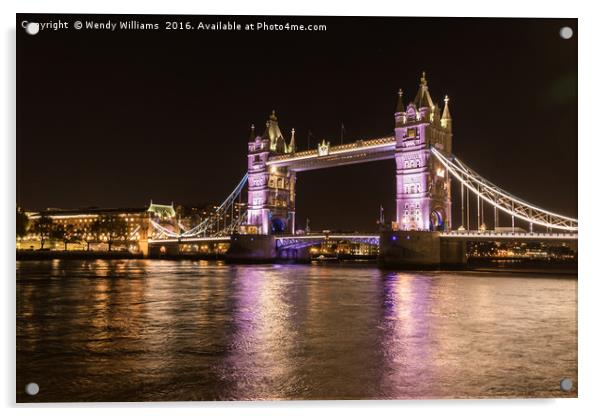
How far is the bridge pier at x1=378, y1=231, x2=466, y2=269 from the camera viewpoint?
35.8 meters

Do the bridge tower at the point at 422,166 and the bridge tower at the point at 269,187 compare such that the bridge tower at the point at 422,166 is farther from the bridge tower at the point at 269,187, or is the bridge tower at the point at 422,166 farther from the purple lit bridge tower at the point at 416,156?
the bridge tower at the point at 269,187

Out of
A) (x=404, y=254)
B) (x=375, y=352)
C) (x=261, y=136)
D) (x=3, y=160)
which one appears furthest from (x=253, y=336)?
(x=261, y=136)

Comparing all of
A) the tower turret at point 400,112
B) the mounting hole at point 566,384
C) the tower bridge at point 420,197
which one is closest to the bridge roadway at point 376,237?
the tower bridge at point 420,197

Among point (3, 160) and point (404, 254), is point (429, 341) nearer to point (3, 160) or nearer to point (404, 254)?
point (3, 160)

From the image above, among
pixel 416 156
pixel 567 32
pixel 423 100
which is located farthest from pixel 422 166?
pixel 567 32

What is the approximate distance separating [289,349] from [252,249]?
135ft

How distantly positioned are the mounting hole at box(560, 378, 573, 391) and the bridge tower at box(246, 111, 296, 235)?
45178 mm

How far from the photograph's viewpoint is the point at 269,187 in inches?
2080

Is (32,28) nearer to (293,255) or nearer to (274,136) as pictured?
(274,136)

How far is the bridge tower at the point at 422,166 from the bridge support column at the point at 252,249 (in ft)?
44.5

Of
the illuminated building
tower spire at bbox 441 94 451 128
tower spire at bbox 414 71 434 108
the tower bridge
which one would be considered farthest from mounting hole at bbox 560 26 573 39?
the illuminated building

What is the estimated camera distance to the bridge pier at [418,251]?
117 feet

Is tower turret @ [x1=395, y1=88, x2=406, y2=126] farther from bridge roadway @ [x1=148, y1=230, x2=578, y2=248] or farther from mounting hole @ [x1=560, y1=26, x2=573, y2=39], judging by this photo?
mounting hole @ [x1=560, y1=26, x2=573, y2=39]

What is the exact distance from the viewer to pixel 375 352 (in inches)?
357
